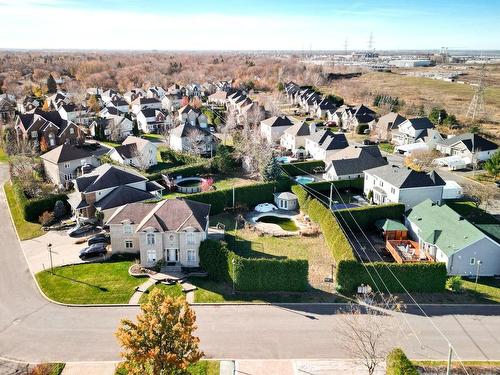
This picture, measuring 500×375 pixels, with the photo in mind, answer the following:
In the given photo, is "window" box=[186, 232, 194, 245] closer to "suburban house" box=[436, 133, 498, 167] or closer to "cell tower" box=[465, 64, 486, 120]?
"suburban house" box=[436, 133, 498, 167]

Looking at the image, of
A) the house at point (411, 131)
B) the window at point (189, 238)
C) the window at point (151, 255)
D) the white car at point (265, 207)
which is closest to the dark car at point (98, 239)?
the window at point (151, 255)

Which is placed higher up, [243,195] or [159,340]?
[159,340]

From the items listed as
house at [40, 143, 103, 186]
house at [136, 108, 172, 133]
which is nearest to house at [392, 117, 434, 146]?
house at [136, 108, 172, 133]

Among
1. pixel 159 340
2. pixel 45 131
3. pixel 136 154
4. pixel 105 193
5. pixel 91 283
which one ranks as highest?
pixel 45 131

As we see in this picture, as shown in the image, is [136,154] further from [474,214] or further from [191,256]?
[474,214]

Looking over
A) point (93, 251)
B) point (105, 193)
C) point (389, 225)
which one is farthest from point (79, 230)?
point (389, 225)

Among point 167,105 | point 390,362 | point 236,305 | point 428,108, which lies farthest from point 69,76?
point 390,362

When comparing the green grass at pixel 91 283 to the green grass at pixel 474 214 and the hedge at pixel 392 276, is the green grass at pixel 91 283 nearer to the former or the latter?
the hedge at pixel 392 276
